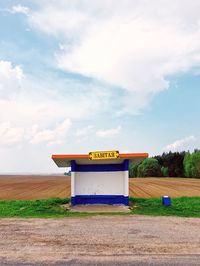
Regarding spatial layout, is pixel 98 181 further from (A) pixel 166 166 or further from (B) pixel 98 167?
(A) pixel 166 166

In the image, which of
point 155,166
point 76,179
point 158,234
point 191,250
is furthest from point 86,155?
point 155,166

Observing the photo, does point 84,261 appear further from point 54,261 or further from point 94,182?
point 94,182

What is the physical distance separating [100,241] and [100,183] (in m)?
10.6

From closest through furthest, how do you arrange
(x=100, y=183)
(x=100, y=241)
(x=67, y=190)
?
(x=100, y=241) < (x=100, y=183) < (x=67, y=190)

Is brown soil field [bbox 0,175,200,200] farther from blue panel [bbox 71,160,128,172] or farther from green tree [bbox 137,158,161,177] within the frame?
green tree [bbox 137,158,161,177]

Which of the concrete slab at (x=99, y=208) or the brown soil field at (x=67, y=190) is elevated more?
the concrete slab at (x=99, y=208)

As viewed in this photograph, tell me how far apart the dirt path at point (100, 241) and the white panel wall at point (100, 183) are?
18.8ft

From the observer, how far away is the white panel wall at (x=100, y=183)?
20781 mm

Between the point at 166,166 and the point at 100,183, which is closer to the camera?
the point at 100,183

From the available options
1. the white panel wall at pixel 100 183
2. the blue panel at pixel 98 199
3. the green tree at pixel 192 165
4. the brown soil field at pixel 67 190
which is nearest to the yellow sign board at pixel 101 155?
the white panel wall at pixel 100 183

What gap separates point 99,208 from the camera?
18.8 m

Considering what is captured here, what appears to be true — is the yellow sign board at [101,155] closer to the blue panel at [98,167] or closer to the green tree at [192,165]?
the blue panel at [98,167]

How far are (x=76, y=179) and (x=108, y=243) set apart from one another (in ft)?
36.6

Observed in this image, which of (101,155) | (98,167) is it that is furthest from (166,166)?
(101,155)
